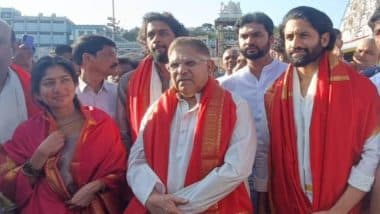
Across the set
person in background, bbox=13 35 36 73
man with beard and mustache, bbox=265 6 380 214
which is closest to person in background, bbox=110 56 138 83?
person in background, bbox=13 35 36 73

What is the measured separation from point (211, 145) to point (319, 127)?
2.11ft

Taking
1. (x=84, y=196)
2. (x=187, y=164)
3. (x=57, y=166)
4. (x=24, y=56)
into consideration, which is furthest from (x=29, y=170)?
(x=24, y=56)

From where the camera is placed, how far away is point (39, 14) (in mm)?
52188

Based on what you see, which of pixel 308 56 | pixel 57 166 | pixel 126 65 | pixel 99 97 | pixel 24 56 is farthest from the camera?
pixel 126 65

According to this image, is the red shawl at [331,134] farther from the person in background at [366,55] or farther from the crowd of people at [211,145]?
the person in background at [366,55]

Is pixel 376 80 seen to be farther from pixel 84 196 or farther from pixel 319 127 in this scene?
pixel 84 196

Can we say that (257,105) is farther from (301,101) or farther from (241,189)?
(241,189)

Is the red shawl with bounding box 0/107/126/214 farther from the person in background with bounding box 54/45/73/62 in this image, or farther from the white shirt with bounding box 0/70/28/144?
the person in background with bounding box 54/45/73/62

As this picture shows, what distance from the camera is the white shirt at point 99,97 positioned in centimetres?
412

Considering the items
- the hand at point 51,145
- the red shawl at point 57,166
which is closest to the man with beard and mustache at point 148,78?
the red shawl at point 57,166

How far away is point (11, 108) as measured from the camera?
3645mm

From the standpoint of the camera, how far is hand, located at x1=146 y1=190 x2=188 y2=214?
2.84 metres

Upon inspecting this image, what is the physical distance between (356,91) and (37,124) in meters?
2.02

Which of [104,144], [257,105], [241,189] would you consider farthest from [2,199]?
[257,105]
